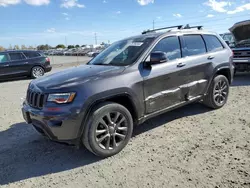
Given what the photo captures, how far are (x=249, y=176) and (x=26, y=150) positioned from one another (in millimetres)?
3299

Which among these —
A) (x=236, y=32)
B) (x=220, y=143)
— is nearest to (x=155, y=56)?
(x=220, y=143)

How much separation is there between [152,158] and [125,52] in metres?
1.90

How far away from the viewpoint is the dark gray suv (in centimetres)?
305

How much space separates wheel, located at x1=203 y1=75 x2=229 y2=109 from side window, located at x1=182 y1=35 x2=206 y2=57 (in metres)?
0.78

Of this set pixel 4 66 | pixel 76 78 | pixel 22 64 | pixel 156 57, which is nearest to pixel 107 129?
pixel 76 78

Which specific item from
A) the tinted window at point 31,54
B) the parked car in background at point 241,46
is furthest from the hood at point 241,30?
the tinted window at point 31,54

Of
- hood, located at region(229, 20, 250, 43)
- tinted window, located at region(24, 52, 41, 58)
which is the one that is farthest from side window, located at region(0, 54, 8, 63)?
hood, located at region(229, 20, 250, 43)

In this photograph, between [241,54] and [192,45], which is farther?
[241,54]

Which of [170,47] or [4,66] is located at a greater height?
[170,47]

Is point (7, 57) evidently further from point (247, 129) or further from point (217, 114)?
point (247, 129)

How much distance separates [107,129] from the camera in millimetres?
3340

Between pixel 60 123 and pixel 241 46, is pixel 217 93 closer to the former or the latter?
pixel 60 123

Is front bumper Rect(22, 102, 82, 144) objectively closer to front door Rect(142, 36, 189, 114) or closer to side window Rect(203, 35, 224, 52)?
front door Rect(142, 36, 189, 114)

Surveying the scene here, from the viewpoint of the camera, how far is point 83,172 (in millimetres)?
3043
